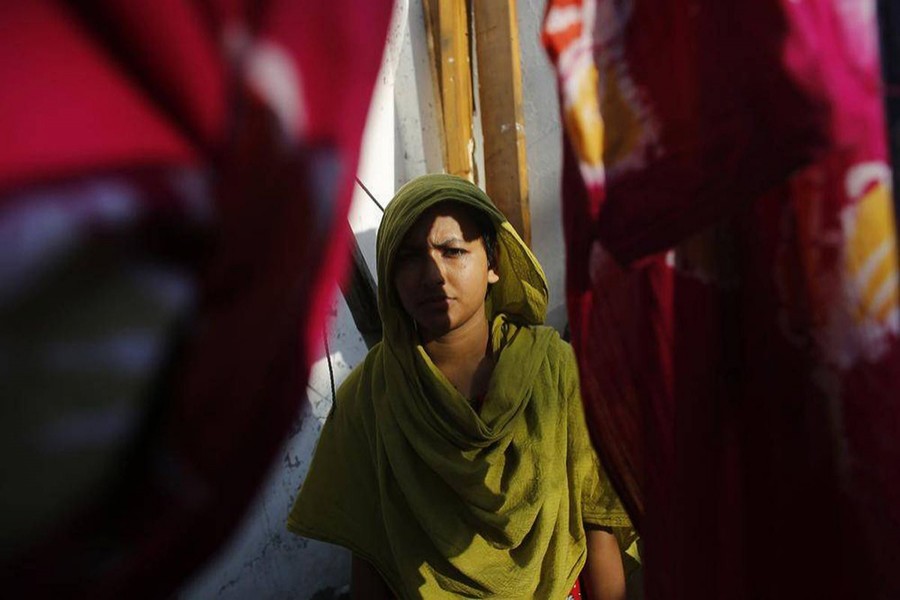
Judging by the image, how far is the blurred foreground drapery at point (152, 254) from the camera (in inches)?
15.2

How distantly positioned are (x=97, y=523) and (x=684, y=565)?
0.49 meters

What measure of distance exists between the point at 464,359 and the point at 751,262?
2.91 ft

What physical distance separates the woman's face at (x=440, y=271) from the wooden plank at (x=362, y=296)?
0.48 m

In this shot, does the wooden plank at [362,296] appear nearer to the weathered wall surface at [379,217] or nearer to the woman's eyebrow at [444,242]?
the weathered wall surface at [379,217]

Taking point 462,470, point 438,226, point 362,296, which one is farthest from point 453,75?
point 462,470

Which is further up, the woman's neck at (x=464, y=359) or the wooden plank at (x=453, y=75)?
the wooden plank at (x=453, y=75)

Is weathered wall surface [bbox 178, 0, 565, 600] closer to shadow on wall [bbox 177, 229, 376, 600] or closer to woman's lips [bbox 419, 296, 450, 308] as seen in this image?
shadow on wall [bbox 177, 229, 376, 600]

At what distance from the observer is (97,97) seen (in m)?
0.39

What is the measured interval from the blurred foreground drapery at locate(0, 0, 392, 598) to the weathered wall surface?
1677 mm

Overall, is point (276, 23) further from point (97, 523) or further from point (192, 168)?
point (97, 523)

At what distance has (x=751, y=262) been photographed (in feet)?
2.14

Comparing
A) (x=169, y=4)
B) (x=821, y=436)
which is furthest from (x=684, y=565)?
(x=169, y=4)

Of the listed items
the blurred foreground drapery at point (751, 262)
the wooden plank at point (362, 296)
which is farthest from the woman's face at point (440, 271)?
the blurred foreground drapery at point (751, 262)

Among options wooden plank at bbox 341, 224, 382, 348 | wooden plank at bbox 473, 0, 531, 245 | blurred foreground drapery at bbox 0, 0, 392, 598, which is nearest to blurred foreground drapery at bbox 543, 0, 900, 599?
blurred foreground drapery at bbox 0, 0, 392, 598
